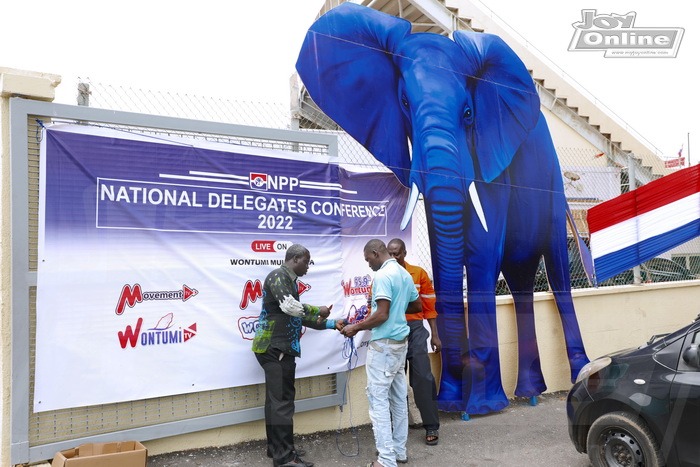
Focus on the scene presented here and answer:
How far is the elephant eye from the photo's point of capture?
7020mm

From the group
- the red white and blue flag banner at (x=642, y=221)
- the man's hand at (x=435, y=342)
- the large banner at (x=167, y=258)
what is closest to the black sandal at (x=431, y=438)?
the man's hand at (x=435, y=342)

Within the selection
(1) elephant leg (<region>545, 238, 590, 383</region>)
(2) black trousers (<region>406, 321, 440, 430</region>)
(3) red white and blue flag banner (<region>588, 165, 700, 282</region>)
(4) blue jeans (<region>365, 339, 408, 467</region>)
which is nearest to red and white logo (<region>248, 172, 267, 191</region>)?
(4) blue jeans (<region>365, 339, 408, 467</region>)

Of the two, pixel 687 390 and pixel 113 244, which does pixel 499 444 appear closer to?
pixel 687 390

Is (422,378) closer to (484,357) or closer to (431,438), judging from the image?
(431,438)

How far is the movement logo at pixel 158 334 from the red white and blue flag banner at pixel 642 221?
6.11m

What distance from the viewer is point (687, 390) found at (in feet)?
13.0

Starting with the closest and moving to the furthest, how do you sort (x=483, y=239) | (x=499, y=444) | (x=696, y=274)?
(x=499, y=444), (x=483, y=239), (x=696, y=274)

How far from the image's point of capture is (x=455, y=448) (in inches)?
215

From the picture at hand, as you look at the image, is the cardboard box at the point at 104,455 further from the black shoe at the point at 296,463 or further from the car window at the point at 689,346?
the car window at the point at 689,346

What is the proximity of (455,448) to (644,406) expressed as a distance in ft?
6.36

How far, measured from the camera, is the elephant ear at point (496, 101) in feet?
23.5

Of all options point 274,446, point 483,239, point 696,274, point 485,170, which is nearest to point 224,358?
point 274,446

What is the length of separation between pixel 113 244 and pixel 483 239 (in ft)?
14.4

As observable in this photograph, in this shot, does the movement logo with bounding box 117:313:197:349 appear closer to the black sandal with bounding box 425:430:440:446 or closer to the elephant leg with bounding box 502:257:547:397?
the black sandal with bounding box 425:430:440:446
